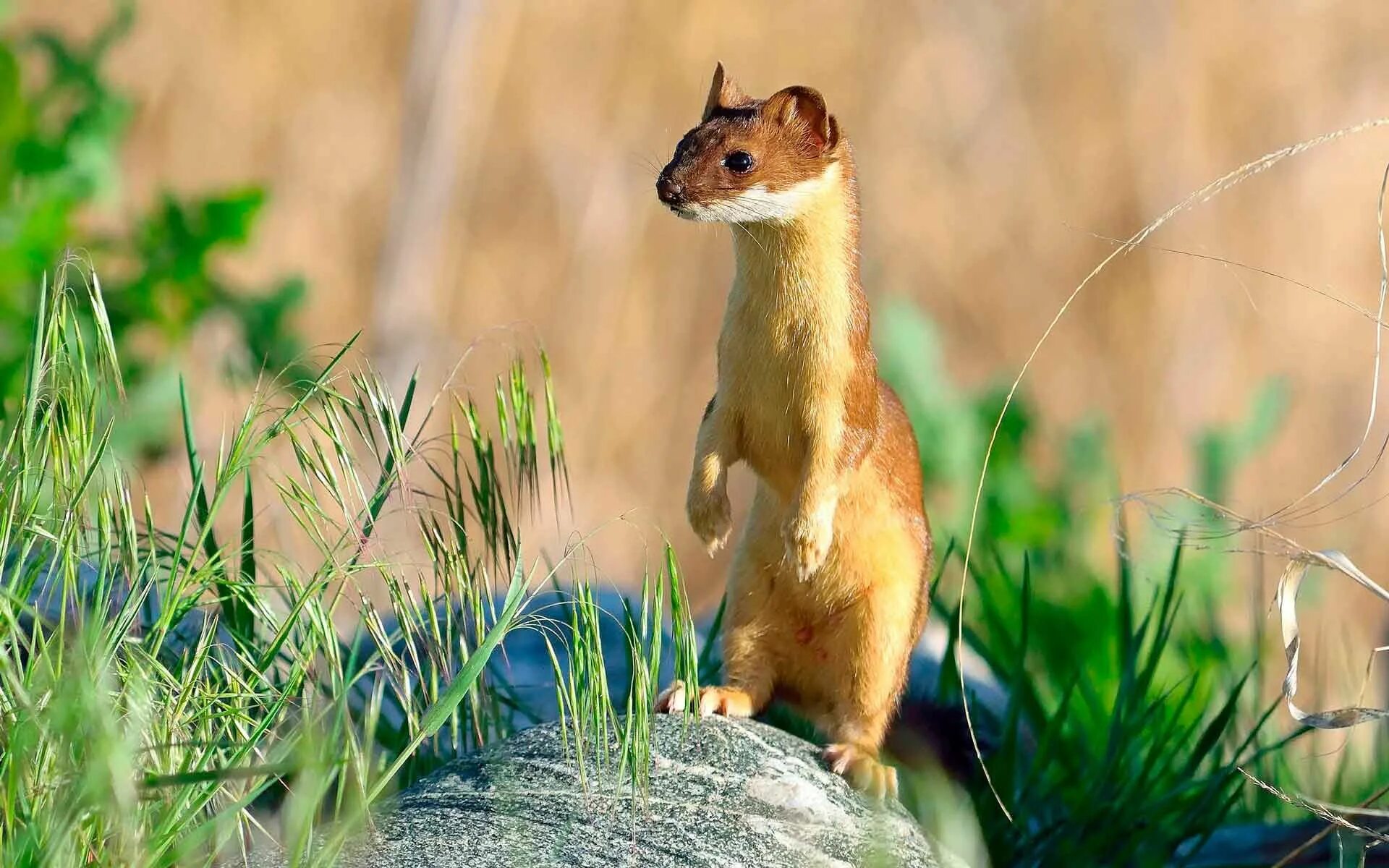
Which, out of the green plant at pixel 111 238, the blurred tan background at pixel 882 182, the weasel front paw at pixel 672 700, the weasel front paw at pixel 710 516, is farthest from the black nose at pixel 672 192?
the blurred tan background at pixel 882 182

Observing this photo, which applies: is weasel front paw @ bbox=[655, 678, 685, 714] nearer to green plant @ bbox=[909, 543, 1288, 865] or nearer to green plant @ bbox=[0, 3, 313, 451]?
green plant @ bbox=[909, 543, 1288, 865]

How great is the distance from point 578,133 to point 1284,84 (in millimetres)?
2903

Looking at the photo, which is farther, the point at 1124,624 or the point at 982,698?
the point at 982,698

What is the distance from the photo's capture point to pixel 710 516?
2422mm

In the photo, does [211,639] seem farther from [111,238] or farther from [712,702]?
[111,238]

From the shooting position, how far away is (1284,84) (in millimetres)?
6508

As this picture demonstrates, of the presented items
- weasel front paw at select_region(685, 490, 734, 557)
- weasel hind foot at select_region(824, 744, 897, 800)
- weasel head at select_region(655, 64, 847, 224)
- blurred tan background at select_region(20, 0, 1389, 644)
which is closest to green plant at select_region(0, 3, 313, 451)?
weasel front paw at select_region(685, 490, 734, 557)

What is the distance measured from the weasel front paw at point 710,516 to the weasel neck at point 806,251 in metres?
0.31

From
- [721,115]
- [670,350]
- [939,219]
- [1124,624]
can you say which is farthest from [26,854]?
[939,219]

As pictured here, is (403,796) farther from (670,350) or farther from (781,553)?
(670,350)

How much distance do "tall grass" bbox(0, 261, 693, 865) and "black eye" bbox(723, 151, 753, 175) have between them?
1.35 ft

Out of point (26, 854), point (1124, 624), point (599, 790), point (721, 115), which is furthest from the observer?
point (1124, 624)

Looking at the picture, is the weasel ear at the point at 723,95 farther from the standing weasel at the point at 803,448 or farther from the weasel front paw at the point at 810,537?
the weasel front paw at the point at 810,537

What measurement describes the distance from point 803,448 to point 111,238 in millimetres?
2303
